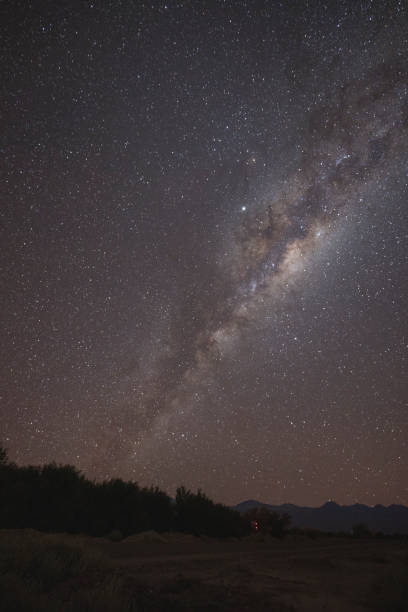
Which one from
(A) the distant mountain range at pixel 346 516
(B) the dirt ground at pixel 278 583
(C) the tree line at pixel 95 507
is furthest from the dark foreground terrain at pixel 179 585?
(A) the distant mountain range at pixel 346 516

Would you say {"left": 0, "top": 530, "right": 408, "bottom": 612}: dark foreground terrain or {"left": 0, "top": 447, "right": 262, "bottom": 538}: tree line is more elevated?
{"left": 0, "top": 447, "right": 262, "bottom": 538}: tree line

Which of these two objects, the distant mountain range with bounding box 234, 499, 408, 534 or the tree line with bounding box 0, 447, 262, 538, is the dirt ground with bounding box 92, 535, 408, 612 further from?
the distant mountain range with bounding box 234, 499, 408, 534

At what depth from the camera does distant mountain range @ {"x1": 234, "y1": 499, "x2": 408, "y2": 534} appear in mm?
135875

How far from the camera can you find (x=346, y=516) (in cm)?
15188

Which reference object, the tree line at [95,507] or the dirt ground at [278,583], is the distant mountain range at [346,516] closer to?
the tree line at [95,507]

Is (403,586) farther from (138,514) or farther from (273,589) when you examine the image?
(138,514)

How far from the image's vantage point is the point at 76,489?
1919 cm

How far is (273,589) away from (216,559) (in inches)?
197

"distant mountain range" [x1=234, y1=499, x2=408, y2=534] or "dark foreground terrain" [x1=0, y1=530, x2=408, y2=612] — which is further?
"distant mountain range" [x1=234, y1=499, x2=408, y2=534]

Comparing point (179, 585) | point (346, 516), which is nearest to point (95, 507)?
point (179, 585)

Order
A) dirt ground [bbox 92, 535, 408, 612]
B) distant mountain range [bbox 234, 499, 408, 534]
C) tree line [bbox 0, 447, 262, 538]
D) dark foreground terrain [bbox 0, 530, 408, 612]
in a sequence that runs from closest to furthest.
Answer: dark foreground terrain [bbox 0, 530, 408, 612] → dirt ground [bbox 92, 535, 408, 612] → tree line [bbox 0, 447, 262, 538] → distant mountain range [bbox 234, 499, 408, 534]

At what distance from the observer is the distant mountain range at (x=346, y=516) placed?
5349 inches

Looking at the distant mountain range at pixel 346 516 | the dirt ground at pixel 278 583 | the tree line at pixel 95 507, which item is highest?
the tree line at pixel 95 507

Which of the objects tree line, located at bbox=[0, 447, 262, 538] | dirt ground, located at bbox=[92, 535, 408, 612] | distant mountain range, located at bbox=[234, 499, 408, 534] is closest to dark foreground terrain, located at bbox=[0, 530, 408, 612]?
dirt ground, located at bbox=[92, 535, 408, 612]
